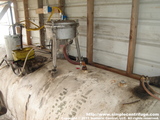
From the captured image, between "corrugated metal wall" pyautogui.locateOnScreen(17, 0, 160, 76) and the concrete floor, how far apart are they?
381mm

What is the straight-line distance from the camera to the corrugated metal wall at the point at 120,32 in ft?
4.94

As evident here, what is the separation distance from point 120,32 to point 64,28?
67 centimetres

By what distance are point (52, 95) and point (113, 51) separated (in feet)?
3.11

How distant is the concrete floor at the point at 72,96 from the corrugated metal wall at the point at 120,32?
1.25 feet

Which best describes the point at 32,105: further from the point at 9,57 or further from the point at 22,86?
the point at 9,57

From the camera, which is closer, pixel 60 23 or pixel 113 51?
pixel 60 23

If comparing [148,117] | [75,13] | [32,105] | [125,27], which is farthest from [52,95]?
[75,13]

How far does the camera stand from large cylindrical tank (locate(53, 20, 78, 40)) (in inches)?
59.4

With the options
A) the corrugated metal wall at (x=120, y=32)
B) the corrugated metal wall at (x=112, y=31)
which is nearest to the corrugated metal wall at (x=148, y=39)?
the corrugated metal wall at (x=120, y=32)

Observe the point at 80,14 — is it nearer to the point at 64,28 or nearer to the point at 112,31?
the point at 112,31

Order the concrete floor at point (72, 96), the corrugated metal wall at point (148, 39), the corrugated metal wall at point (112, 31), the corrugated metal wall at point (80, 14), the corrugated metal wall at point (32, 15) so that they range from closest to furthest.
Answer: the concrete floor at point (72, 96) < the corrugated metal wall at point (148, 39) < the corrugated metal wall at point (112, 31) < the corrugated metal wall at point (80, 14) < the corrugated metal wall at point (32, 15)

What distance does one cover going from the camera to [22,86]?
1.70 metres

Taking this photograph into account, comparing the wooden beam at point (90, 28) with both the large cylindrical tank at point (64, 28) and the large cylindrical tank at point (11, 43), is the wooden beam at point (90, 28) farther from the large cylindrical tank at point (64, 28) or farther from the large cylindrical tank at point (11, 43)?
the large cylindrical tank at point (11, 43)

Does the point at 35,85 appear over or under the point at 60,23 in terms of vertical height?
under
